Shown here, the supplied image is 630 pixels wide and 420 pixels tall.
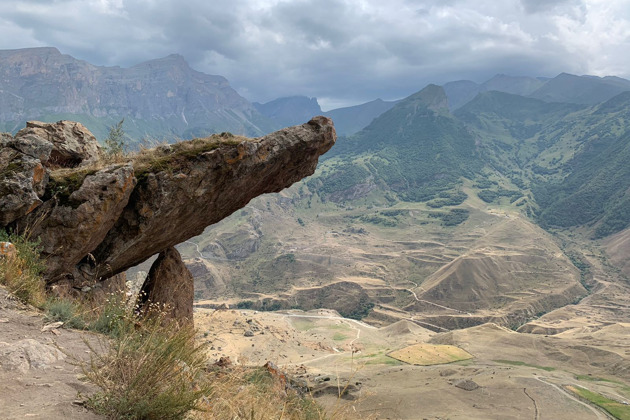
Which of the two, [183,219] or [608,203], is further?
[608,203]

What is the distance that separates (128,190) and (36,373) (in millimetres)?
7091

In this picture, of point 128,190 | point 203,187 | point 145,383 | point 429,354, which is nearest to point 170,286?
point 203,187

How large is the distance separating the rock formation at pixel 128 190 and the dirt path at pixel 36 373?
265 centimetres

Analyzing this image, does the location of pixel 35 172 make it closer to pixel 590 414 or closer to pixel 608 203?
pixel 590 414

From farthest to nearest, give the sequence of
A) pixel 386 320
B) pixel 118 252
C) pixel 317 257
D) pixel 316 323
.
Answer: pixel 317 257 < pixel 386 320 < pixel 316 323 < pixel 118 252

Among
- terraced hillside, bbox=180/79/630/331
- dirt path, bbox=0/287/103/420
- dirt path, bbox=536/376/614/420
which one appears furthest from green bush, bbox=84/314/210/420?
terraced hillside, bbox=180/79/630/331

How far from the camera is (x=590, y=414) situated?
3097 centimetres

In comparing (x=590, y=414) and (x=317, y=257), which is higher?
(x=590, y=414)

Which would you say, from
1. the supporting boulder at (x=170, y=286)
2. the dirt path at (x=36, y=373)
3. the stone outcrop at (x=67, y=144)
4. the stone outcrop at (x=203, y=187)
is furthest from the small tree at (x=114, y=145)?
the dirt path at (x=36, y=373)

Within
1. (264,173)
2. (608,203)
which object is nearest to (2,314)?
(264,173)

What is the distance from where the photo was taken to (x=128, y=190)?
1088 cm

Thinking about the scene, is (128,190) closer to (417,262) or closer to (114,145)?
(114,145)

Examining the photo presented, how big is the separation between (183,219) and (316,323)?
8242 centimetres

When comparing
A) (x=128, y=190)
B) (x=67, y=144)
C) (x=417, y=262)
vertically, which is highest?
(x=67, y=144)
